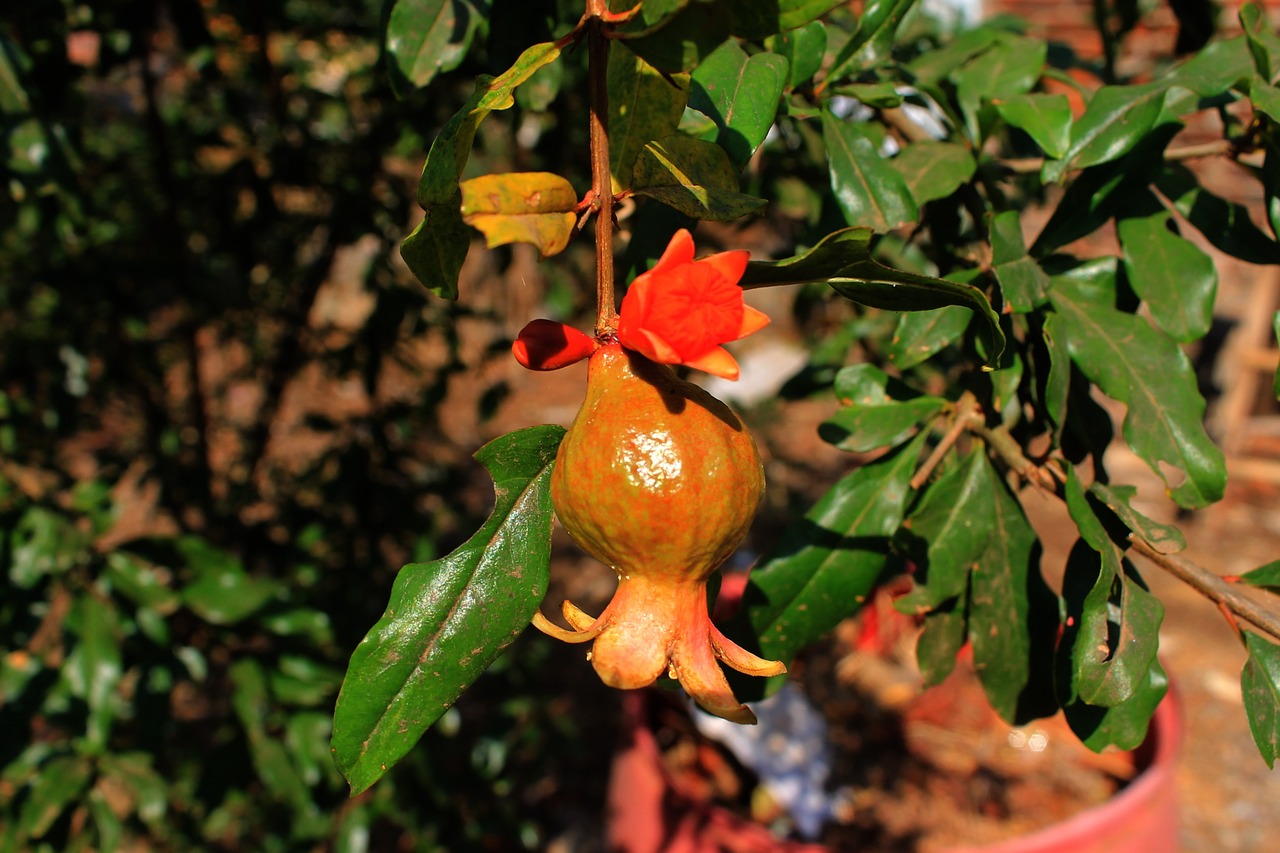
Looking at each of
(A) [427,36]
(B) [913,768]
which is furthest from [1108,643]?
(B) [913,768]

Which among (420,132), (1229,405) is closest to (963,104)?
(420,132)

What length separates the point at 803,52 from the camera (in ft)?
1.92

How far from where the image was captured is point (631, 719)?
55.0 inches

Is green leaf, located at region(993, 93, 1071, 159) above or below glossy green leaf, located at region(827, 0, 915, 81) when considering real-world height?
below

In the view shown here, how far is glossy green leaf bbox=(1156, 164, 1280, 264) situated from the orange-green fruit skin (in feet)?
1.42

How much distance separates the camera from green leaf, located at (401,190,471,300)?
38 centimetres

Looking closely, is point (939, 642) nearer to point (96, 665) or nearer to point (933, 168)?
point (933, 168)

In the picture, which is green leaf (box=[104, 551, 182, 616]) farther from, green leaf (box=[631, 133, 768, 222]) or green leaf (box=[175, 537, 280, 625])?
green leaf (box=[631, 133, 768, 222])

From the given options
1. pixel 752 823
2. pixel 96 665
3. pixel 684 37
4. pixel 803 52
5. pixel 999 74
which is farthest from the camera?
pixel 752 823

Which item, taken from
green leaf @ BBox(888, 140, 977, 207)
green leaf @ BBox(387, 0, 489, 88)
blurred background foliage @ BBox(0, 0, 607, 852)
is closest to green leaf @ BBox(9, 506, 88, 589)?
blurred background foliage @ BBox(0, 0, 607, 852)

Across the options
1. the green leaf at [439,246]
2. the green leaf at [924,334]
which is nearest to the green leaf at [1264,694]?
the green leaf at [924,334]

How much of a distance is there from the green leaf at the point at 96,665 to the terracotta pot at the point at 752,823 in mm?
Answer: 664

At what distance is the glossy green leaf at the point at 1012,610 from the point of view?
61 centimetres

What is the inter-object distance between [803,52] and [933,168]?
110 mm
